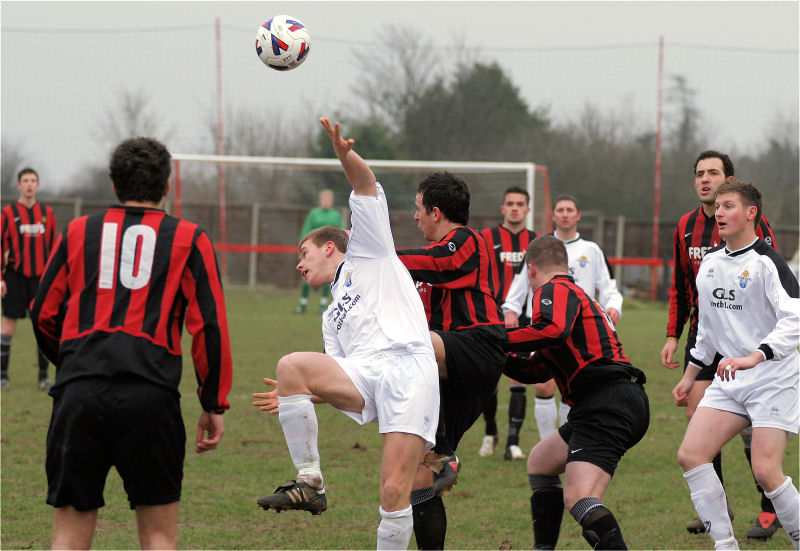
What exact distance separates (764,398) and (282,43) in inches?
127

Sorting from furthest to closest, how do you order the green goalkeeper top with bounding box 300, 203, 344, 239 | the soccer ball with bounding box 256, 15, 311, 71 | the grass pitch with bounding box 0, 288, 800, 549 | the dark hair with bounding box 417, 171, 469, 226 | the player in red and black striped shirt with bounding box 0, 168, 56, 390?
the green goalkeeper top with bounding box 300, 203, 344, 239
the player in red and black striped shirt with bounding box 0, 168, 56, 390
the grass pitch with bounding box 0, 288, 800, 549
the soccer ball with bounding box 256, 15, 311, 71
the dark hair with bounding box 417, 171, 469, 226

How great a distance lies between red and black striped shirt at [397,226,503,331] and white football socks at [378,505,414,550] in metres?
1.05

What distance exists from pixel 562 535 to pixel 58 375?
3347 mm

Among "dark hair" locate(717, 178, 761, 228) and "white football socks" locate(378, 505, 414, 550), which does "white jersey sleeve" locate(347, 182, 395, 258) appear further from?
"dark hair" locate(717, 178, 761, 228)

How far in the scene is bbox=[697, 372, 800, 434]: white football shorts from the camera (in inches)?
185

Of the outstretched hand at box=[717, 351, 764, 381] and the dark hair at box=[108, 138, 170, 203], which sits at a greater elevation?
the dark hair at box=[108, 138, 170, 203]

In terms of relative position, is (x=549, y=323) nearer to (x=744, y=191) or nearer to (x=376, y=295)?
(x=376, y=295)

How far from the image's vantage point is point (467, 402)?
182 inches

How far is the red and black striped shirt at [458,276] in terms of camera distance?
4508 mm

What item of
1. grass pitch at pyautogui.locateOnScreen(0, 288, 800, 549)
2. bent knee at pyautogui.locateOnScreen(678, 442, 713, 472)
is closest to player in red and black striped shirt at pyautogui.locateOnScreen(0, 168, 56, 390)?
grass pitch at pyautogui.locateOnScreen(0, 288, 800, 549)

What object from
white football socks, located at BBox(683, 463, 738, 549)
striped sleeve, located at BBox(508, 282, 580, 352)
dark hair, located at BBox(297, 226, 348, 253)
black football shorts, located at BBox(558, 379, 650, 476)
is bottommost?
white football socks, located at BBox(683, 463, 738, 549)

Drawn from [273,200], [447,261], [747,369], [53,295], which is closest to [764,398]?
[747,369]

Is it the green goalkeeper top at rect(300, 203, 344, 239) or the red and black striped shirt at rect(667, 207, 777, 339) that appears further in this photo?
the green goalkeeper top at rect(300, 203, 344, 239)

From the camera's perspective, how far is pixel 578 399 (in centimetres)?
463
